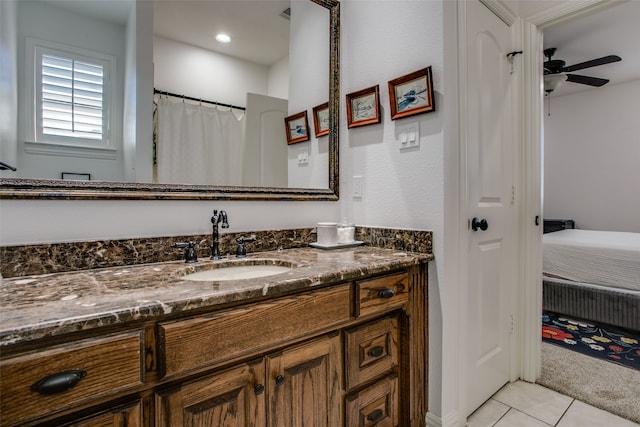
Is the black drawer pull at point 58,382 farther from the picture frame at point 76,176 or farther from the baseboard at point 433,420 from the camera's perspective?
the baseboard at point 433,420

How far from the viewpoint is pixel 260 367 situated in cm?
95

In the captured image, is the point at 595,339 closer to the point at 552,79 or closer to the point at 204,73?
the point at 552,79

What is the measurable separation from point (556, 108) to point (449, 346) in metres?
5.60

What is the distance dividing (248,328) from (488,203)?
138 centimetres

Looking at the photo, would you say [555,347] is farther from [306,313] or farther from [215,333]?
[215,333]

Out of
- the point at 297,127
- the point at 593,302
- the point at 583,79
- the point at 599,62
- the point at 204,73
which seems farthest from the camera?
the point at 583,79

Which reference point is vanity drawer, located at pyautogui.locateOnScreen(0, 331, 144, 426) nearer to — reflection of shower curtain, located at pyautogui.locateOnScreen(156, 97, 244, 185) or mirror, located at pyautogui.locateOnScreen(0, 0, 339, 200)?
mirror, located at pyautogui.locateOnScreen(0, 0, 339, 200)

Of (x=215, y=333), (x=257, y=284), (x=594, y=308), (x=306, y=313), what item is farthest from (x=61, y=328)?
(x=594, y=308)

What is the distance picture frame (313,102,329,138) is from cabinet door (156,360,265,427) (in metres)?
1.23

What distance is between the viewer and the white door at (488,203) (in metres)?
1.62

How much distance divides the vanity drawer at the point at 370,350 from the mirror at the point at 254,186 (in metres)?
0.72

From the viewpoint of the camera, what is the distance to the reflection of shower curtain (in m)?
1.34

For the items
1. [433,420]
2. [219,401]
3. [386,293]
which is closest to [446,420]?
[433,420]

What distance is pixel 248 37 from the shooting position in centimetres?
157
